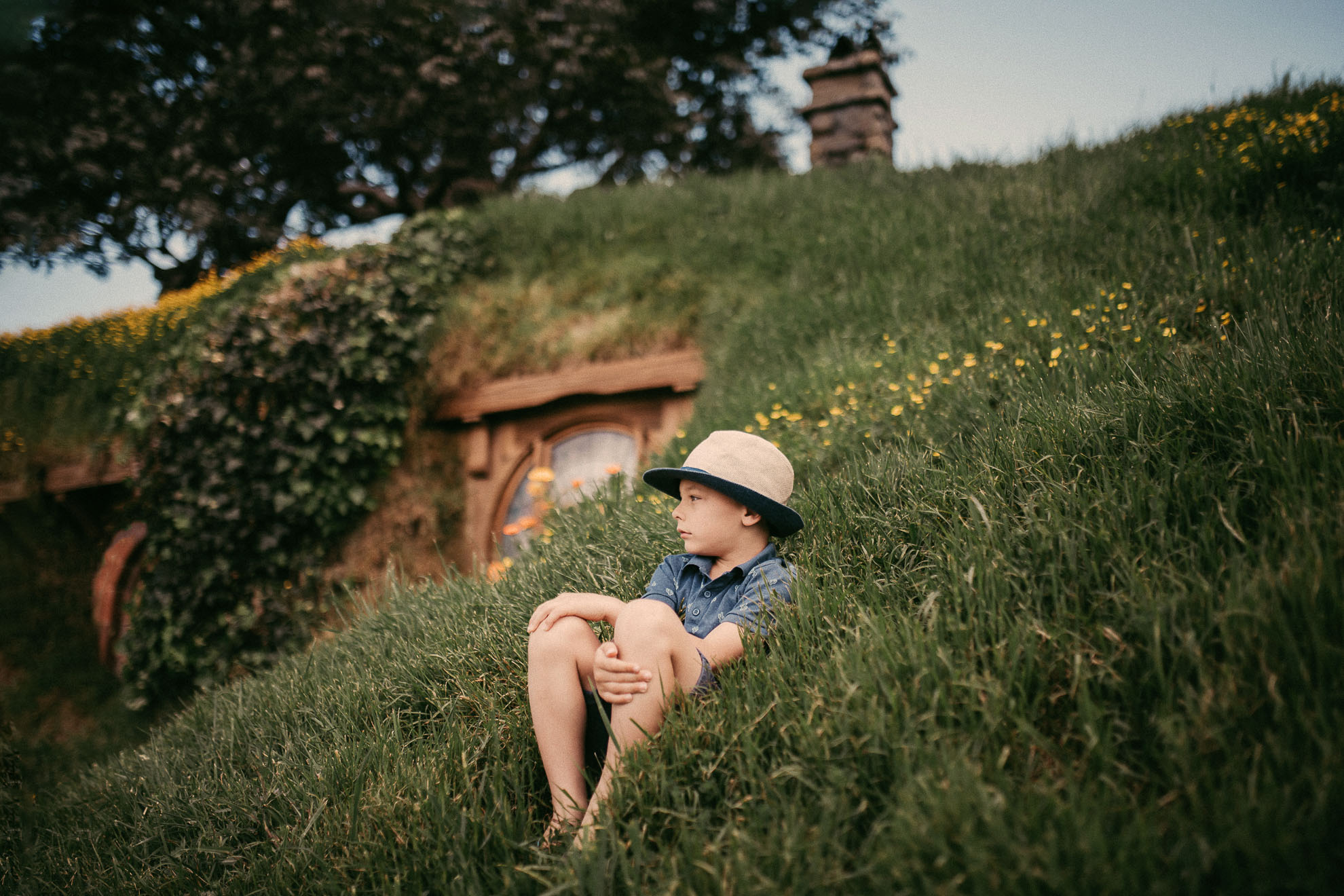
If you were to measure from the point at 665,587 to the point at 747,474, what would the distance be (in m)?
0.44

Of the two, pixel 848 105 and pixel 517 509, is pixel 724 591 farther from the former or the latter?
pixel 848 105

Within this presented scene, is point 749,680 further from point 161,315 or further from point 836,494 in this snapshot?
point 161,315

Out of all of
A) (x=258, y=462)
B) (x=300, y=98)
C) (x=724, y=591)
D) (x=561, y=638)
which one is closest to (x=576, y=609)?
(x=561, y=638)

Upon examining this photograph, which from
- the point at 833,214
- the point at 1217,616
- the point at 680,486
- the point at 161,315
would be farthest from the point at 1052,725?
the point at 161,315

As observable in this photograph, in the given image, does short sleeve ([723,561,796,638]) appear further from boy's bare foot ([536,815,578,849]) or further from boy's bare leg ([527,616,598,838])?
boy's bare foot ([536,815,578,849])

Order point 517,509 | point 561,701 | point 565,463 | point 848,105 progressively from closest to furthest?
point 561,701, point 565,463, point 517,509, point 848,105

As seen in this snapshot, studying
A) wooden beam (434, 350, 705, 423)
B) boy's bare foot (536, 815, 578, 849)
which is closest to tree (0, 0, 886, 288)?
wooden beam (434, 350, 705, 423)

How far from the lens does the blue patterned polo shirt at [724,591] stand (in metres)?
1.95

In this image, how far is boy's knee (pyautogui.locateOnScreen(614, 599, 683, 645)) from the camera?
5.76ft

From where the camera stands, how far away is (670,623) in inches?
70.1

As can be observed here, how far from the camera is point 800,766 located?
1527mm

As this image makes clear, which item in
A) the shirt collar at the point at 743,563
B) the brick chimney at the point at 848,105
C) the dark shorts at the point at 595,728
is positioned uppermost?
the brick chimney at the point at 848,105

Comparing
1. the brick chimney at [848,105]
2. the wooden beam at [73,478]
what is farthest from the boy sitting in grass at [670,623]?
the brick chimney at [848,105]

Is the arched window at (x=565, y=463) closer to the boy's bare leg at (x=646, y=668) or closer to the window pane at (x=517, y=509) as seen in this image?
the window pane at (x=517, y=509)
